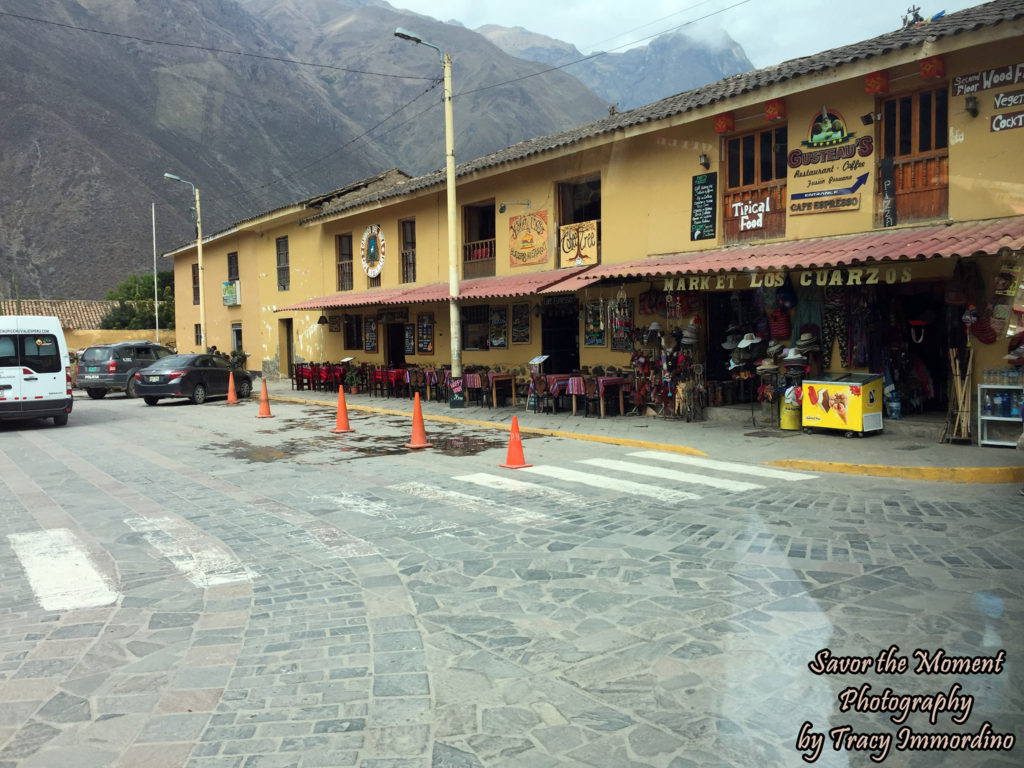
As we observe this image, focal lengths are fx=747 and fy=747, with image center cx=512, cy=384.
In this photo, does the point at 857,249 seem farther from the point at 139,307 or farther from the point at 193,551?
the point at 139,307

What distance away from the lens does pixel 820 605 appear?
4508 millimetres

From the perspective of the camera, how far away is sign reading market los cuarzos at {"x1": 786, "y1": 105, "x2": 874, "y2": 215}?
11820mm

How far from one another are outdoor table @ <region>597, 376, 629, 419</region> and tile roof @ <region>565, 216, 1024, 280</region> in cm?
197

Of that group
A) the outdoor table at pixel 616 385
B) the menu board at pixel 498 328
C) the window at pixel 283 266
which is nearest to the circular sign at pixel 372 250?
the window at pixel 283 266

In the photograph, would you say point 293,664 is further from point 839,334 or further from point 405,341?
point 405,341

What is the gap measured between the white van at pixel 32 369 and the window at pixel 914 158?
589 inches

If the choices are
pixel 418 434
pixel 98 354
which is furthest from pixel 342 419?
pixel 98 354

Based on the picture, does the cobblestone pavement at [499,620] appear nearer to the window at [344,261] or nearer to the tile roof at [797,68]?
the tile roof at [797,68]

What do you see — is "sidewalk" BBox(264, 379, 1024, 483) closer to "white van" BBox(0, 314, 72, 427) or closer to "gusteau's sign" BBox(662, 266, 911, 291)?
"gusteau's sign" BBox(662, 266, 911, 291)

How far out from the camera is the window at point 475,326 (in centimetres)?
1978

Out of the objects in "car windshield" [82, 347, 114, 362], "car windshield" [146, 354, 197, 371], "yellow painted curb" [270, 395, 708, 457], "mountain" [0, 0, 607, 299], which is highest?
"mountain" [0, 0, 607, 299]

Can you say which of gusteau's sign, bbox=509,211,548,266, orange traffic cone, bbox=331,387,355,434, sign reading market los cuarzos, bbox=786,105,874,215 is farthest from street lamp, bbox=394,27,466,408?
sign reading market los cuarzos, bbox=786,105,874,215

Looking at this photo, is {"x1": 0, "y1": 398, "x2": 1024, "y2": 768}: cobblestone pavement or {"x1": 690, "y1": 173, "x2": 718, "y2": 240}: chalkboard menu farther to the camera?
{"x1": 690, "y1": 173, "x2": 718, "y2": 240}: chalkboard menu

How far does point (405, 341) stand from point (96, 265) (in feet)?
186
